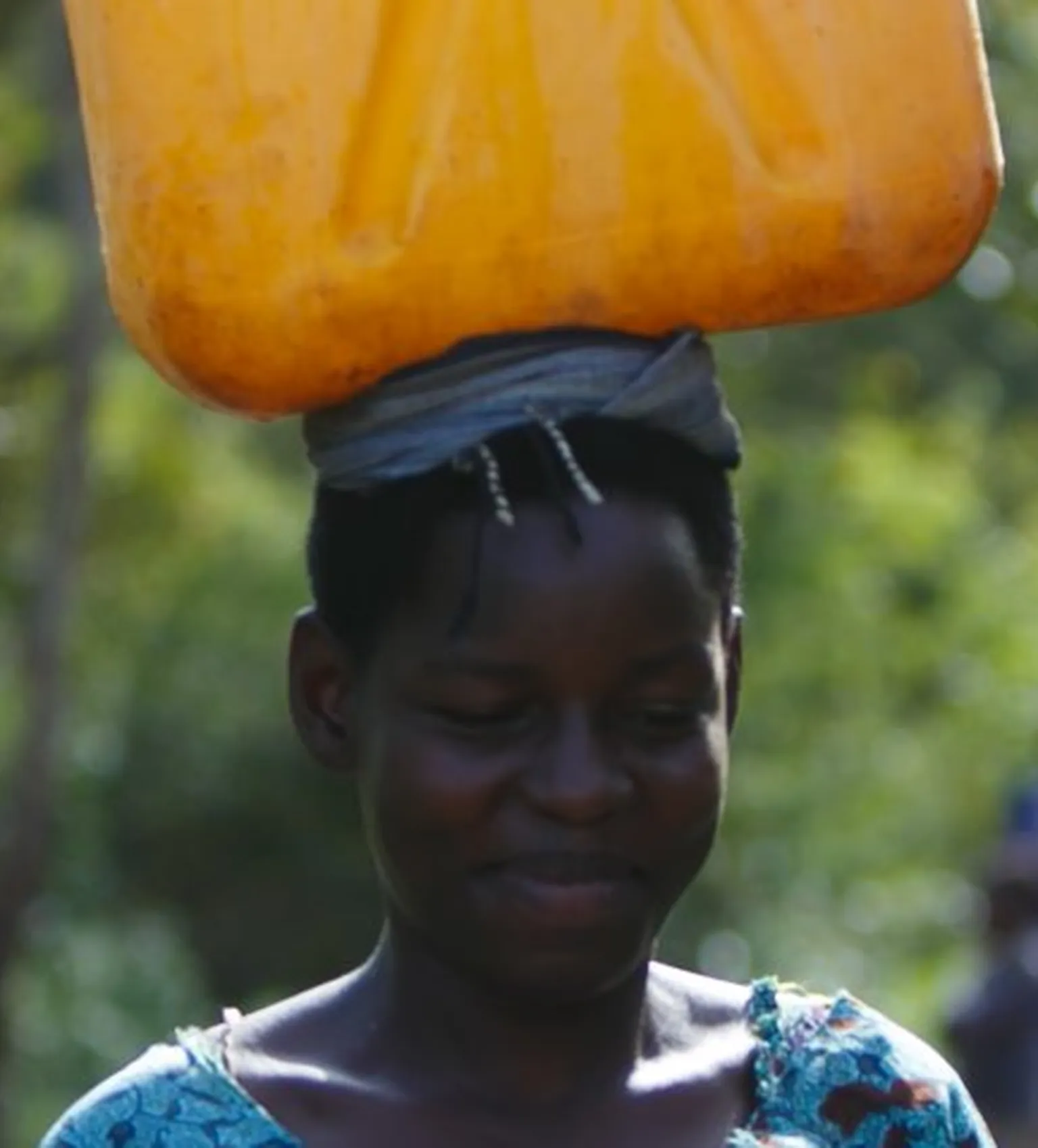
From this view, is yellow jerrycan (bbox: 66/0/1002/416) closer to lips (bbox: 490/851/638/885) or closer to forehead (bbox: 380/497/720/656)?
forehead (bbox: 380/497/720/656)

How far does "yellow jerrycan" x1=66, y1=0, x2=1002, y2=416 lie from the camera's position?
9.25 feet

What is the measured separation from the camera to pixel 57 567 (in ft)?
29.6

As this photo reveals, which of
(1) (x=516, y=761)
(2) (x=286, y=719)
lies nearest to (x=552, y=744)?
(1) (x=516, y=761)

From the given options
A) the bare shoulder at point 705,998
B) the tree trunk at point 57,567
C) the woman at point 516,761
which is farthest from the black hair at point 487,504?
the tree trunk at point 57,567

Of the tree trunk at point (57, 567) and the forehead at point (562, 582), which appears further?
the tree trunk at point (57, 567)

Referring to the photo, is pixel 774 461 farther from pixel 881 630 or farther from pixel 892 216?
pixel 892 216

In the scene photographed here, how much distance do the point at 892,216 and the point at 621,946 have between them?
1.92 ft

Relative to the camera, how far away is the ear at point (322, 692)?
299 cm

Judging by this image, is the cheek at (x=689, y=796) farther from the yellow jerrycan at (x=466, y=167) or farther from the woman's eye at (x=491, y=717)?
the yellow jerrycan at (x=466, y=167)

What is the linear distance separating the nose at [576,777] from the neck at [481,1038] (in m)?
0.22

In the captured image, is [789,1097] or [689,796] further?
[789,1097]

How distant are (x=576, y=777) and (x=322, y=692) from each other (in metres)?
0.29

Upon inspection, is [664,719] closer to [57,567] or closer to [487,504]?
[487,504]

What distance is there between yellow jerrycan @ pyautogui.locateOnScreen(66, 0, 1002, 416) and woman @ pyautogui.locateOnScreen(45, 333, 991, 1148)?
0.06 meters
